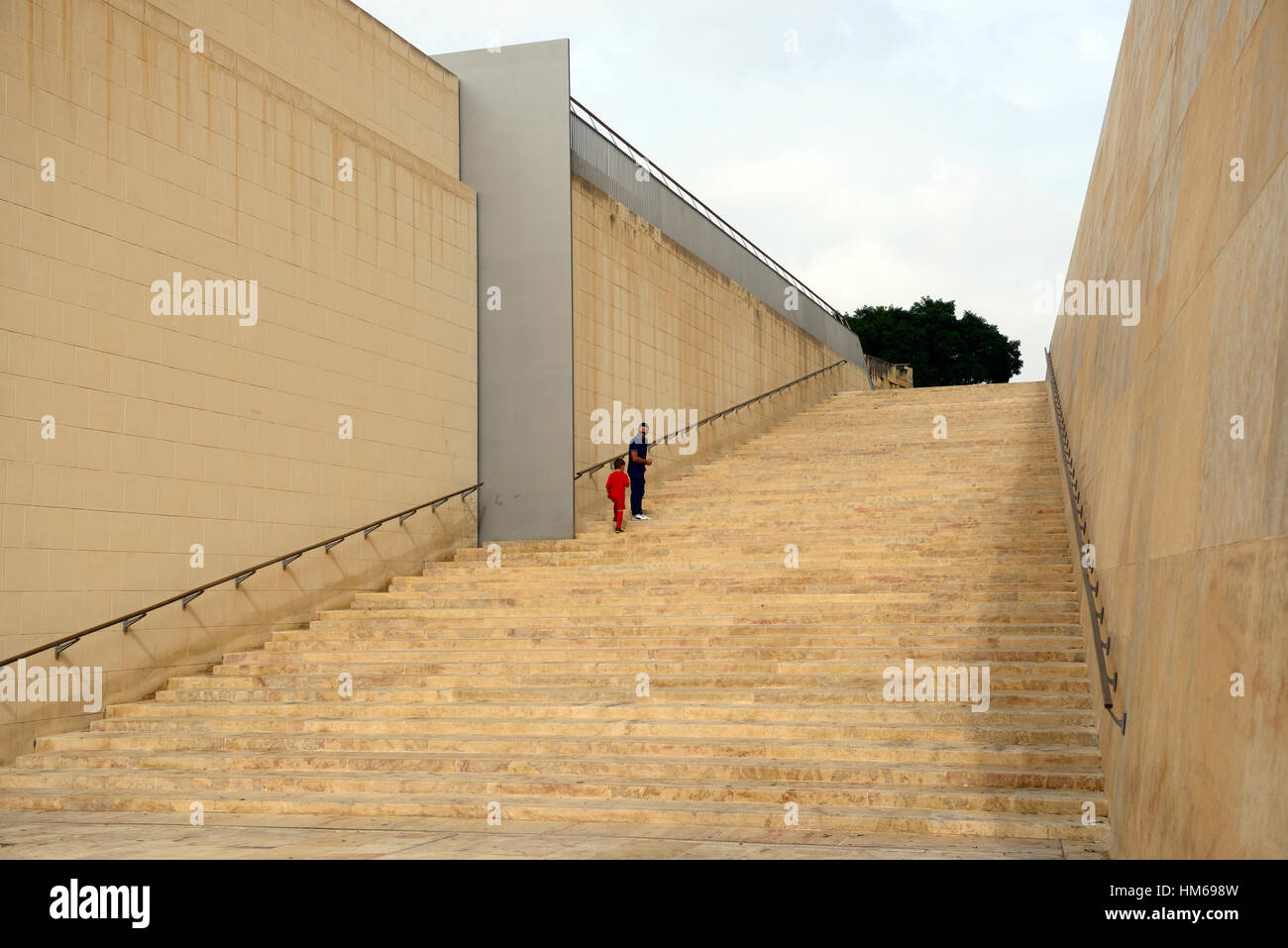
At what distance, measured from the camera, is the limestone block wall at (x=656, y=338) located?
16797 mm

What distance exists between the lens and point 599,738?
28.9ft

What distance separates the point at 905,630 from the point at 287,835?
18.6ft

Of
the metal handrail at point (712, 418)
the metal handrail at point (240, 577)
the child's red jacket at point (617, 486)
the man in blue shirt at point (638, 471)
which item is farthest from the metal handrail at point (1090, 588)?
the metal handrail at point (240, 577)

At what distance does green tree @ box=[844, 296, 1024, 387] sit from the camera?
2196 inches

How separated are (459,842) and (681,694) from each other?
124 inches

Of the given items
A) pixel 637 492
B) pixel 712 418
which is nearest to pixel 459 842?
pixel 637 492

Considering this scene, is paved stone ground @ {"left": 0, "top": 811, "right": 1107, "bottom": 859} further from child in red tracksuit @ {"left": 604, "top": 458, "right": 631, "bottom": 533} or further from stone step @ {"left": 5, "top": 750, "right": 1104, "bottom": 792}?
child in red tracksuit @ {"left": 604, "top": 458, "right": 631, "bottom": 533}

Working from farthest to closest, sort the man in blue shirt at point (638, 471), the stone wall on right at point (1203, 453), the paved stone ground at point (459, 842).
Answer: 1. the man in blue shirt at point (638, 471)
2. the paved stone ground at point (459, 842)
3. the stone wall on right at point (1203, 453)

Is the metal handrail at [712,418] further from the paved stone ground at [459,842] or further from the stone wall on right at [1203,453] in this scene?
the stone wall on right at [1203,453]

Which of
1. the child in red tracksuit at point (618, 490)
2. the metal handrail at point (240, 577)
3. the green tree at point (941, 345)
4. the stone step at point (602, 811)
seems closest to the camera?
the stone step at point (602, 811)

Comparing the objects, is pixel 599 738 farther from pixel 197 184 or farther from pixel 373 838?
pixel 197 184

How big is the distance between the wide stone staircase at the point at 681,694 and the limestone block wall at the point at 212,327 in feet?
2.95

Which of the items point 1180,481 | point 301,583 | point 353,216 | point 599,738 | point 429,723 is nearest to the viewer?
point 1180,481

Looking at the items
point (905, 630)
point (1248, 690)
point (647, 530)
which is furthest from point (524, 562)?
point (1248, 690)
